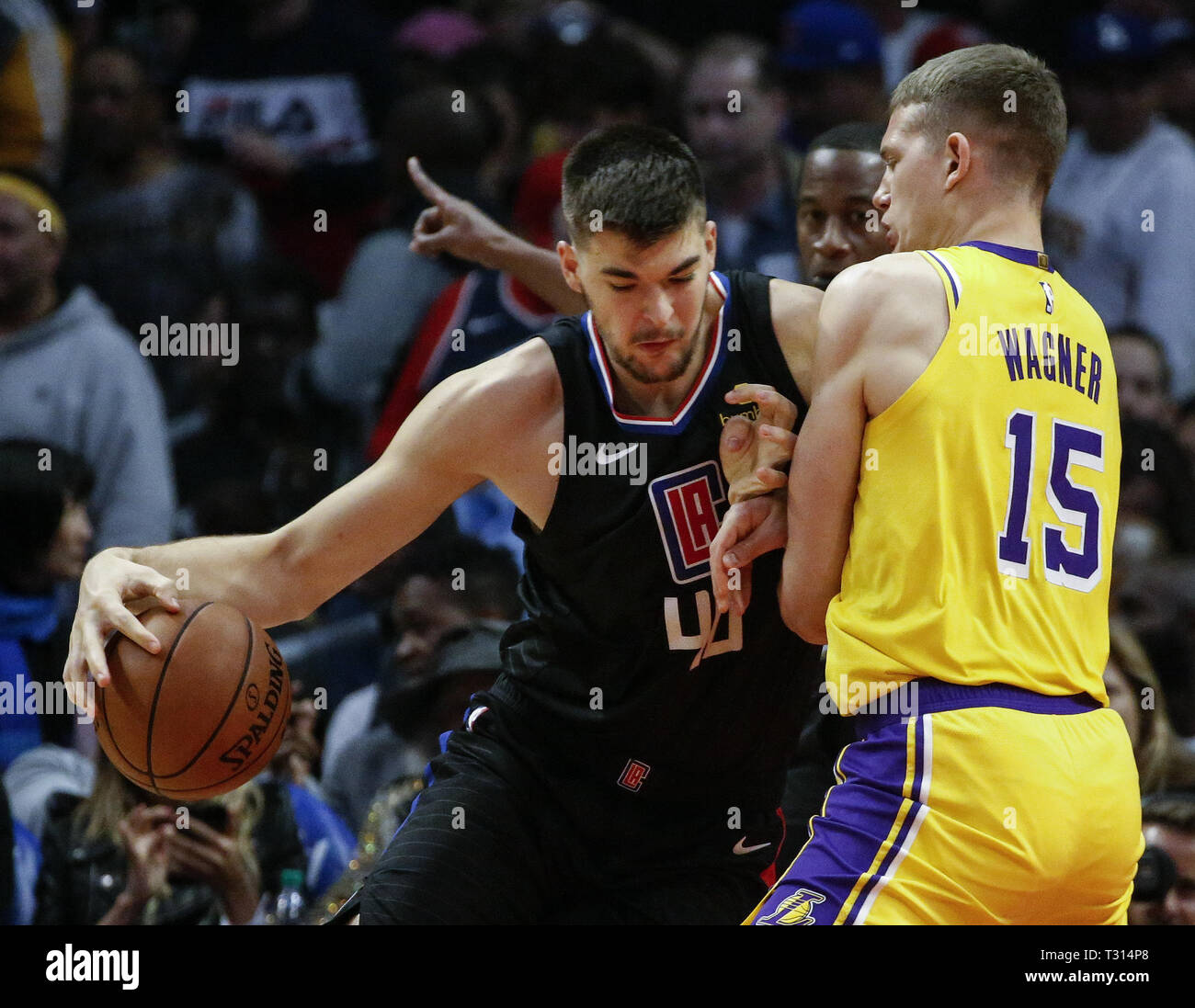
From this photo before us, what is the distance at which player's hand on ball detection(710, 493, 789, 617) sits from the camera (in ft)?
10.2

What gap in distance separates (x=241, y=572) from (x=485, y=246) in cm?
136

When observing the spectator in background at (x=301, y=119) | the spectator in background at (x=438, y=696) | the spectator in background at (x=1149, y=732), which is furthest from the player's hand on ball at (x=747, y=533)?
Result: the spectator in background at (x=301, y=119)

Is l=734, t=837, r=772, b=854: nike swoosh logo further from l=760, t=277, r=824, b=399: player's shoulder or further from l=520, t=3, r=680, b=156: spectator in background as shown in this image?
l=520, t=3, r=680, b=156: spectator in background

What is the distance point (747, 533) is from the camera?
10.3ft

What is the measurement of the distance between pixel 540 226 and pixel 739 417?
303 cm

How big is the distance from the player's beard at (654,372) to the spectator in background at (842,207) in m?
0.91

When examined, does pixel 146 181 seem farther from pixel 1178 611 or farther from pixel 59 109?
pixel 1178 611

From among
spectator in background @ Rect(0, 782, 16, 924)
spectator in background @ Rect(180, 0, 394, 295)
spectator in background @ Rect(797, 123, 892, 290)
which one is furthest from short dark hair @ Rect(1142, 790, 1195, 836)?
spectator in background @ Rect(180, 0, 394, 295)

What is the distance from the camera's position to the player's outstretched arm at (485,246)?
4449mm

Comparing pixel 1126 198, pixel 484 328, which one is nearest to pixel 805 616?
pixel 484 328

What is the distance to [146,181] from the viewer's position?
7129 millimetres

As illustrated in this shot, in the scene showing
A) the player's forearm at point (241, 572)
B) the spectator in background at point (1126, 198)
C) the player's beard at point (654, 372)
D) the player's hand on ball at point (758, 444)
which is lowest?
the player's forearm at point (241, 572)

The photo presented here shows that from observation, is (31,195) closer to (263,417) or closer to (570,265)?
(263,417)
